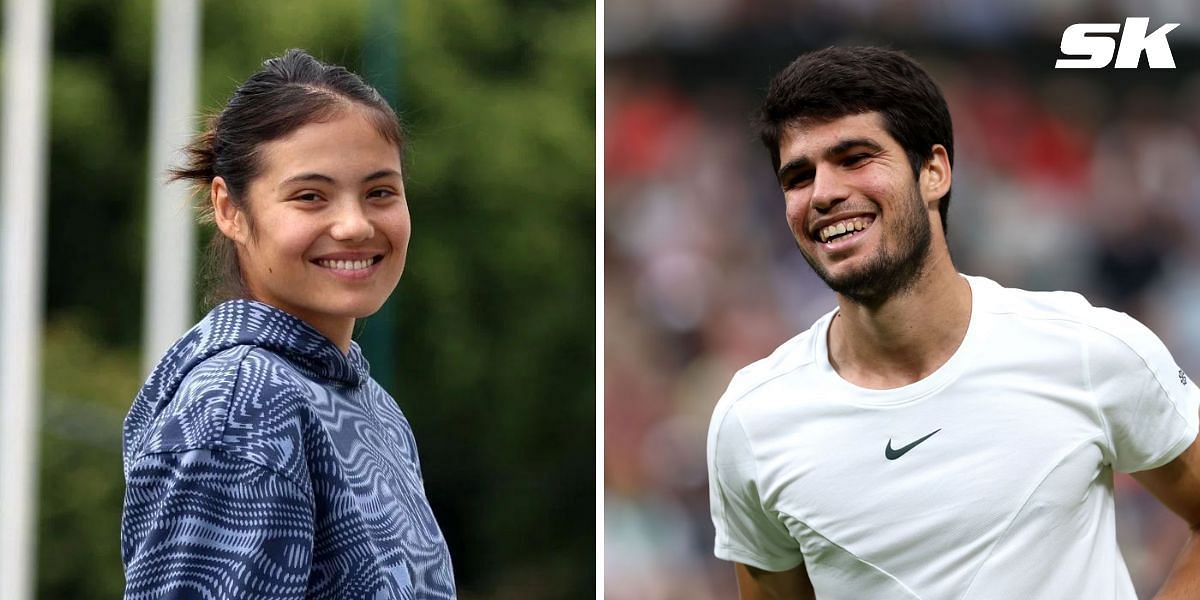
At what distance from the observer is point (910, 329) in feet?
8.00

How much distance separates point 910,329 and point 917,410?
5.2 inches

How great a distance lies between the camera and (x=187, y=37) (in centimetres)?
668

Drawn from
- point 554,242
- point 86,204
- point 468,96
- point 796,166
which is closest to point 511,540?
point 554,242

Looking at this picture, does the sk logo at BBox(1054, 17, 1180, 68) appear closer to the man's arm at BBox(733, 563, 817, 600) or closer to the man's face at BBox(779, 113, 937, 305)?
the man's face at BBox(779, 113, 937, 305)

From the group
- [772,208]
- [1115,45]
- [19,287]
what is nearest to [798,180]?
[772,208]

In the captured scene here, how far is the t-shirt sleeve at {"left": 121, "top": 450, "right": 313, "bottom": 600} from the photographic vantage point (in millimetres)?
1539

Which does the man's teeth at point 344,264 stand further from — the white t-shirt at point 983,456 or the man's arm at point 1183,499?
the man's arm at point 1183,499

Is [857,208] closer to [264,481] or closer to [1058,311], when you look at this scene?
[1058,311]

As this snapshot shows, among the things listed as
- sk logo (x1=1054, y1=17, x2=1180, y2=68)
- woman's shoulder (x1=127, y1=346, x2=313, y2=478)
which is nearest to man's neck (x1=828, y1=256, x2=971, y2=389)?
woman's shoulder (x1=127, y1=346, x2=313, y2=478)

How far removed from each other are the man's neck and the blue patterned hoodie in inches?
34.7

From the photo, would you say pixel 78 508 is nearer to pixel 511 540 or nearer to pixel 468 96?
pixel 511 540

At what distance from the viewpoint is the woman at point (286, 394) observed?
1552mm

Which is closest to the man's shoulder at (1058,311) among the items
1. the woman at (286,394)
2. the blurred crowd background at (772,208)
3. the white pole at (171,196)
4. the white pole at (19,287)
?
the woman at (286,394)

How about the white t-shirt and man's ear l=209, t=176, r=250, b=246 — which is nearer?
man's ear l=209, t=176, r=250, b=246
